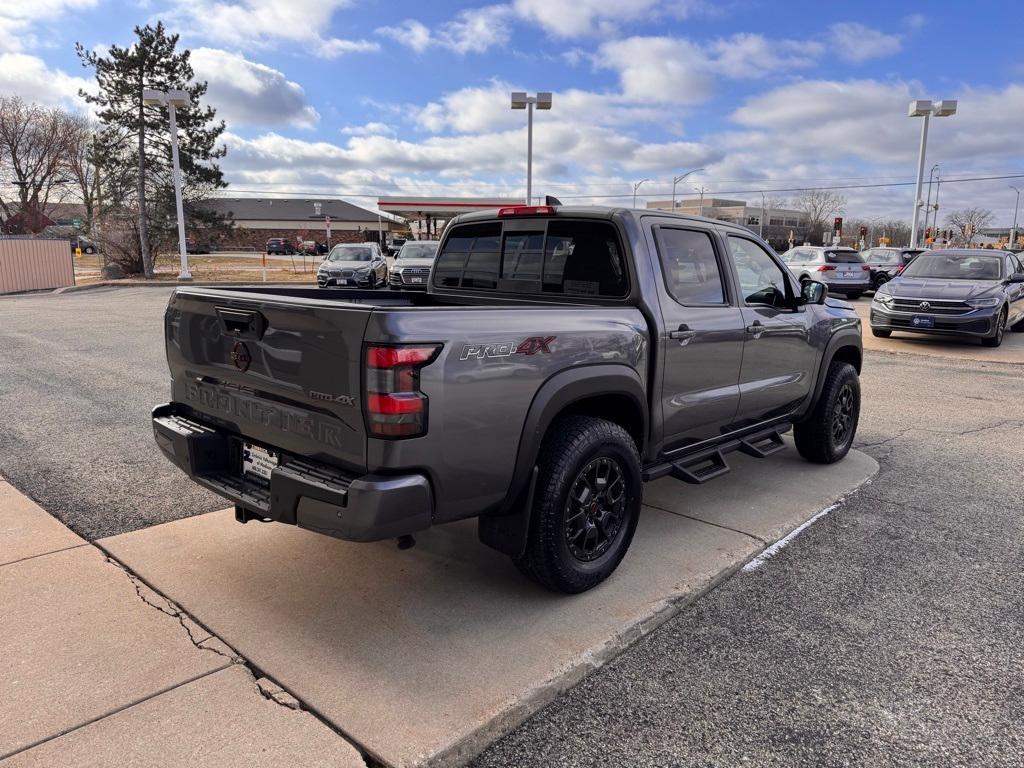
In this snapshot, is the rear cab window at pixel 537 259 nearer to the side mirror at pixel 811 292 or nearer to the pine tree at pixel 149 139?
the side mirror at pixel 811 292

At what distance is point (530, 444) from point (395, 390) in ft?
2.39

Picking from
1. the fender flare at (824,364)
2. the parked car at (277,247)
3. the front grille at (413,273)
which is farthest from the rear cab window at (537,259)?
the parked car at (277,247)

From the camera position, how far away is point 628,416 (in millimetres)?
3865

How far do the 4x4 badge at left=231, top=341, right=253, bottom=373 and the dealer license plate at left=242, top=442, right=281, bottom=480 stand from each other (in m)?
0.37

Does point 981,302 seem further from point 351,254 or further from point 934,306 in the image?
point 351,254

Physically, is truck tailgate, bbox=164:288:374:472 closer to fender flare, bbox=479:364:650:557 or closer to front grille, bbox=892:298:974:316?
fender flare, bbox=479:364:650:557

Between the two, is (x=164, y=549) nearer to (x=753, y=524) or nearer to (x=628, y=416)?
(x=628, y=416)

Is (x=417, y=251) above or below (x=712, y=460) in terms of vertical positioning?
above

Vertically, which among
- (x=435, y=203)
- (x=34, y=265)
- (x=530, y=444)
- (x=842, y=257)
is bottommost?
(x=530, y=444)

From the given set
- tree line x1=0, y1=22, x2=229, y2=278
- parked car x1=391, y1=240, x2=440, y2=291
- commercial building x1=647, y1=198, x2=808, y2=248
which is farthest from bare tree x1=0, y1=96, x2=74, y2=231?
commercial building x1=647, y1=198, x2=808, y2=248

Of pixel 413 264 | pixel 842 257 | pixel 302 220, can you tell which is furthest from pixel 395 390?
pixel 302 220

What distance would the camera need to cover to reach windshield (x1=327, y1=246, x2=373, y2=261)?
78.4 feet

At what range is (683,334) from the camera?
4039 millimetres

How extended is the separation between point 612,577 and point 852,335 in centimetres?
339
